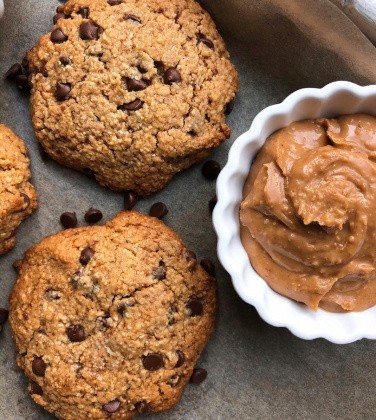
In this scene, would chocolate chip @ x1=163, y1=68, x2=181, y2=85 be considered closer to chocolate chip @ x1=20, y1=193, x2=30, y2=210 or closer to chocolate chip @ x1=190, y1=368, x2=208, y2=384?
chocolate chip @ x1=20, y1=193, x2=30, y2=210

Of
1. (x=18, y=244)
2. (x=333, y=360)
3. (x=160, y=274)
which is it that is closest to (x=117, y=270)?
(x=160, y=274)

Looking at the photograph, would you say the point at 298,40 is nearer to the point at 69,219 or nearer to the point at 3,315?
the point at 69,219

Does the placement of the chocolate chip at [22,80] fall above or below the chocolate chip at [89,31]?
below

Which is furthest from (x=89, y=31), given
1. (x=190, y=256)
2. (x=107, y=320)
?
(x=107, y=320)

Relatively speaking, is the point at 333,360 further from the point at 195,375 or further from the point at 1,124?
the point at 1,124

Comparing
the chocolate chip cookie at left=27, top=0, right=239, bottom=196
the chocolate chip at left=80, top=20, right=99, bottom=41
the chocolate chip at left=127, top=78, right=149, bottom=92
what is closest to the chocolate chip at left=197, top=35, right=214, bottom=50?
the chocolate chip cookie at left=27, top=0, right=239, bottom=196

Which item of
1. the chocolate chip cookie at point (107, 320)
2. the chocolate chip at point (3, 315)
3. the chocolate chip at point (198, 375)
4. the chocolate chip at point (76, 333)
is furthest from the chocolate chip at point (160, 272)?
the chocolate chip at point (3, 315)

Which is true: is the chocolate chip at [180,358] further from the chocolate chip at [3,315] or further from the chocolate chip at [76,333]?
the chocolate chip at [3,315]

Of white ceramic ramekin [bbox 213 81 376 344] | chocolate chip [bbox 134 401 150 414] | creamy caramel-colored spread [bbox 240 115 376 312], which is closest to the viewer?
creamy caramel-colored spread [bbox 240 115 376 312]
